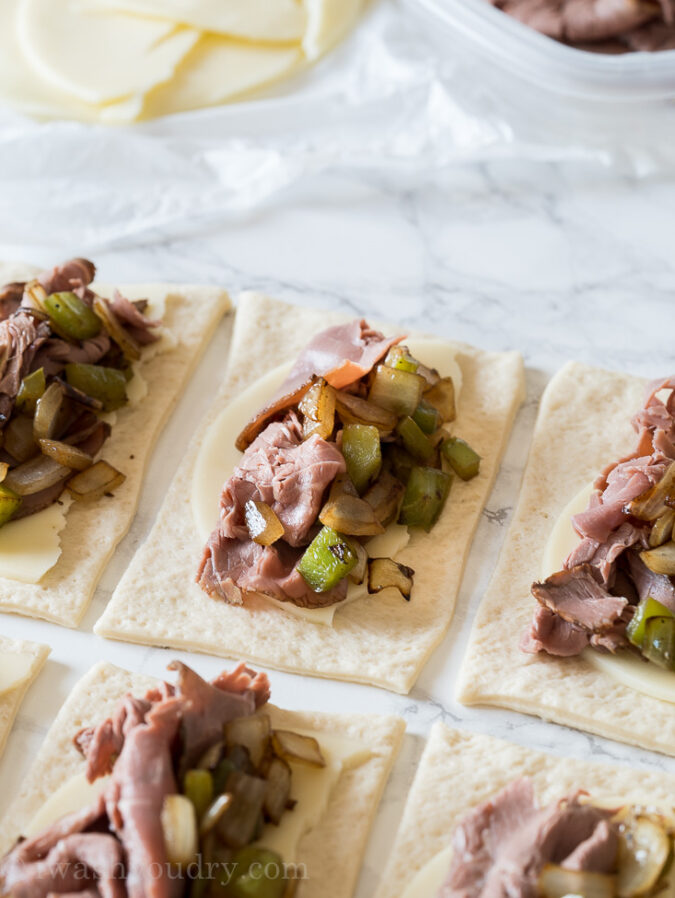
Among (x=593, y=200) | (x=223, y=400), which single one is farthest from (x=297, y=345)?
(x=593, y=200)

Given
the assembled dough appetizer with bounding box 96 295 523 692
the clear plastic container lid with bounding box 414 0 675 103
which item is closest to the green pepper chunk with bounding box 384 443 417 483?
the assembled dough appetizer with bounding box 96 295 523 692

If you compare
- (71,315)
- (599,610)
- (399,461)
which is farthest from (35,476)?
(599,610)

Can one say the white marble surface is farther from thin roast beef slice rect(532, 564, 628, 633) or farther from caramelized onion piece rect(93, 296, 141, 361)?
thin roast beef slice rect(532, 564, 628, 633)

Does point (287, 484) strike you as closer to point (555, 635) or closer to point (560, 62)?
point (555, 635)

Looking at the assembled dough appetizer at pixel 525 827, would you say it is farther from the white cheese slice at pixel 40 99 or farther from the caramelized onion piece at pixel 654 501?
the white cheese slice at pixel 40 99

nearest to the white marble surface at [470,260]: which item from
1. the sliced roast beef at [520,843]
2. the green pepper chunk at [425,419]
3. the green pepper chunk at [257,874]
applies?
the green pepper chunk at [425,419]

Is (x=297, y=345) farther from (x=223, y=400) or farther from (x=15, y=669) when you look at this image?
(x=15, y=669)
